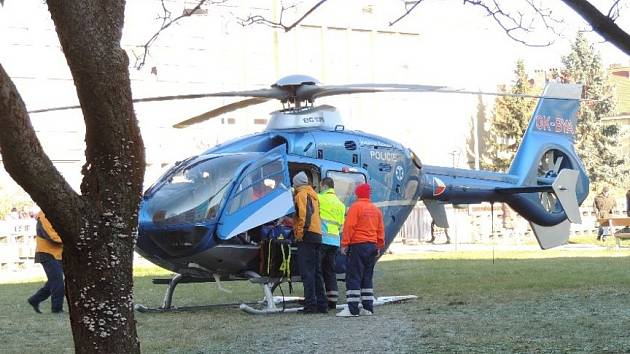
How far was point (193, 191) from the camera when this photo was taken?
40.1ft

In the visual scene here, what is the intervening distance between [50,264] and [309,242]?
3698 millimetres

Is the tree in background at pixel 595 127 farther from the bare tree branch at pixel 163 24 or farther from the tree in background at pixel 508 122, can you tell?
the bare tree branch at pixel 163 24

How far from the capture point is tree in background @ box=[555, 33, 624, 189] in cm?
5338

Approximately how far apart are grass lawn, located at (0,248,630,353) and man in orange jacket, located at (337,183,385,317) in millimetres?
319

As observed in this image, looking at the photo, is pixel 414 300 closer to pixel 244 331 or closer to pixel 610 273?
pixel 244 331

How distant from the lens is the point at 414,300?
13.1 meters

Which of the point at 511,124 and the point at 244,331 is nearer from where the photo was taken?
the point at 244,331

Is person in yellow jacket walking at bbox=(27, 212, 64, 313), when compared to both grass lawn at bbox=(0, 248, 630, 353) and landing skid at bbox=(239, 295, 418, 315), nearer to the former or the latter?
grass lawn at bbox=(0, 248, 630, 353)

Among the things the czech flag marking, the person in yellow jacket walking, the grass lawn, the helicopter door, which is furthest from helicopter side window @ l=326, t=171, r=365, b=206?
the person in yellow jacket walking

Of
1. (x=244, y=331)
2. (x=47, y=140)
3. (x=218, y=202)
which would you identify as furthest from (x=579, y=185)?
(x=47, y=140)

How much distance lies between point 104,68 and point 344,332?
204 inches

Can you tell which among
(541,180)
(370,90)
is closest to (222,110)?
(370,90)

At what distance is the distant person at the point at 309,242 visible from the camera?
12000 mm

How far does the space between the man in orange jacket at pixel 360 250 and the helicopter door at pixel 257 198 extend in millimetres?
978
